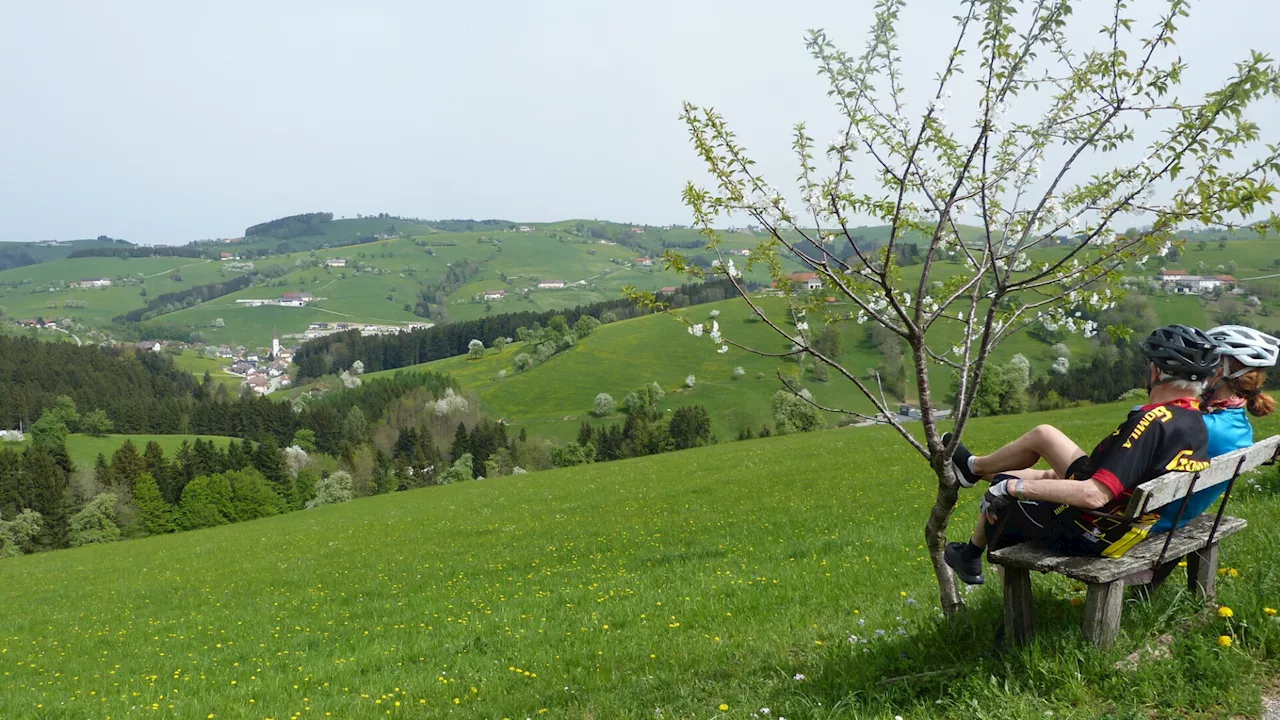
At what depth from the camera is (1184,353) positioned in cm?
531

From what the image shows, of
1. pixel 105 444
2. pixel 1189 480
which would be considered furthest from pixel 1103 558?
pixel 105 444

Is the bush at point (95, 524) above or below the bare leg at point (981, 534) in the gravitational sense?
below

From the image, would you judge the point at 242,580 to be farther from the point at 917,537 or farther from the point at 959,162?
the point at 959,162

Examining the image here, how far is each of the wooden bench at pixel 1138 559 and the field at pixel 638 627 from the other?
21 cm

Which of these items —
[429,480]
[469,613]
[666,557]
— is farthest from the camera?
[429,480]

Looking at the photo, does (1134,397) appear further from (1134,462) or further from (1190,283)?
(1190,283)

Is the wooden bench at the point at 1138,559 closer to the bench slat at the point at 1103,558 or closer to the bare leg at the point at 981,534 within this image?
the bench slat at the point at 1103,558

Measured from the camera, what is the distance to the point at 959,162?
19.1ft

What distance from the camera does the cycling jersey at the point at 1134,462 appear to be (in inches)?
197

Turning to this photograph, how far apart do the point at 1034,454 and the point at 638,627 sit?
21.3 feet

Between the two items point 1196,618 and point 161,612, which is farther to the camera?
point 161,612

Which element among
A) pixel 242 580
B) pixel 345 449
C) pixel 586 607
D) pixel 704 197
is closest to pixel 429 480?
pixel 345 449

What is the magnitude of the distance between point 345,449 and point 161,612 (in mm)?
88974

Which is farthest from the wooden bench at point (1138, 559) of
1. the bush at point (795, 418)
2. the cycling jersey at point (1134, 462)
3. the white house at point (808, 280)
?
the bush at point (795, 418)
